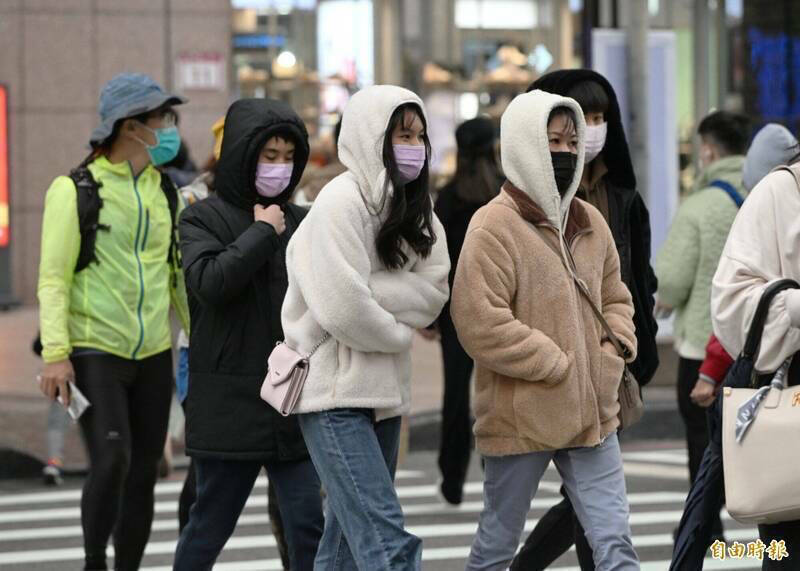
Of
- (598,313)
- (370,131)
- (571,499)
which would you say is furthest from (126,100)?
(571,499)

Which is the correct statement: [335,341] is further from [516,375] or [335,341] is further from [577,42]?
[577,42]

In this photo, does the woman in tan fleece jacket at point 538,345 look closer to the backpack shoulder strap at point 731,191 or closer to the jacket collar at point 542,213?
the jacket collar at point 542,213

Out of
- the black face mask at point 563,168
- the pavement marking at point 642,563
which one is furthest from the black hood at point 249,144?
the pavement marking at point 642,563

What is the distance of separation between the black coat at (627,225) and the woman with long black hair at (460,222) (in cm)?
264

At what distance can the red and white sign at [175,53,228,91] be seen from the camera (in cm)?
1923

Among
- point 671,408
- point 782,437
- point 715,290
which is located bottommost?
point 671,408

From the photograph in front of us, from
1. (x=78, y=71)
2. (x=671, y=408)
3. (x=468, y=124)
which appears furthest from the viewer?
(x=78, y=71)

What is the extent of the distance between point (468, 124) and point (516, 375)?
3.79 metres

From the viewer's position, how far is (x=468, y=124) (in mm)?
8852

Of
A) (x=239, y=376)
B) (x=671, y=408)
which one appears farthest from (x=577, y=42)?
(x=239, y=376)

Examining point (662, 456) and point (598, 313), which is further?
point (662, 456)

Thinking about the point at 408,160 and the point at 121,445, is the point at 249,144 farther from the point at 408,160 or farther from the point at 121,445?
the point at 121,445

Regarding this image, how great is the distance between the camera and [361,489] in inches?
195

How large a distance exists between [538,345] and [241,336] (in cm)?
99
